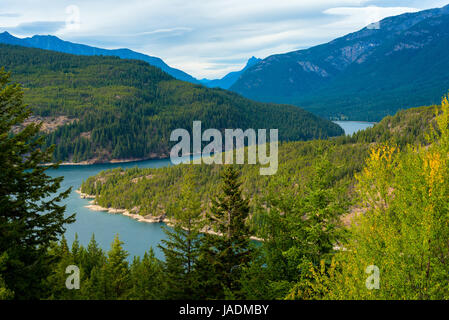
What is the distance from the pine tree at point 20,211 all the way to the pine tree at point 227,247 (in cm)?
1189

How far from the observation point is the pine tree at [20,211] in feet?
54.3

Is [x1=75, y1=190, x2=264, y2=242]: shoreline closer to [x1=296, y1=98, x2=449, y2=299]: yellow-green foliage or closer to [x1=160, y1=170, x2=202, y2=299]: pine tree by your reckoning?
[x1=160, y1=170, x2=202, y2=299]: pine tree

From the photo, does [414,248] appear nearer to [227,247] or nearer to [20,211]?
[227,247]

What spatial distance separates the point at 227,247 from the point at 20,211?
48.9ft

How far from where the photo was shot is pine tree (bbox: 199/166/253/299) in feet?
87.2

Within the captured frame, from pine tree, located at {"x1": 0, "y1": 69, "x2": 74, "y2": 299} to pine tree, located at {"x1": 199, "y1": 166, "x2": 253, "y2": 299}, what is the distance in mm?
11893

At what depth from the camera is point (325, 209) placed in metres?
22.4

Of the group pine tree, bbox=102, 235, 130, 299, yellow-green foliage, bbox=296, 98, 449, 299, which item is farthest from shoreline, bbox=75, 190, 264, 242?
yellow-green foliage, bbox=296, 98, 449, 299

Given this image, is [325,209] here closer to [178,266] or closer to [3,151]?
[178,266]

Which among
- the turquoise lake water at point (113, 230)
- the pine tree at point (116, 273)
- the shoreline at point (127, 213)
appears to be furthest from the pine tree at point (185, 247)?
the shoreline at point (127, 213)

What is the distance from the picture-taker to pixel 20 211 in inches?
719

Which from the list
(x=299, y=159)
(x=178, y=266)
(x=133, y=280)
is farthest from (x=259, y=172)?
(x=178, y=266)
